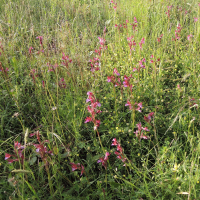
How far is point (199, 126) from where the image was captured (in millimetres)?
1674

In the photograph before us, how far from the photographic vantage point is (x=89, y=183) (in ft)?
4.44

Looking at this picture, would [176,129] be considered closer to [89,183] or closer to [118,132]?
[118,132]

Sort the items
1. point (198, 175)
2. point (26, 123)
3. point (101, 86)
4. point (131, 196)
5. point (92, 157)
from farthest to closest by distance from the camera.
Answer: point (101, 86) < point (26, 123) < point (92, 157) < point (131, 196) < point (198, 175)

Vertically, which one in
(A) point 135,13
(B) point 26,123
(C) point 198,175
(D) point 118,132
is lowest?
(B) point 26,123

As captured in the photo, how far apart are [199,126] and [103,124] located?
808mm

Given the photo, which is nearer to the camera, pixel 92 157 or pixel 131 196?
pixel 131 196

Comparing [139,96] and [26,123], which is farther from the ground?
[139,96]

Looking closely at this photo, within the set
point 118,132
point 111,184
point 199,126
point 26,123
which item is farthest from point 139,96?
point 26,123

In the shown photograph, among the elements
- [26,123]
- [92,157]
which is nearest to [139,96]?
[92,157]

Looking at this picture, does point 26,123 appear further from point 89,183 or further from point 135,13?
point 135,13

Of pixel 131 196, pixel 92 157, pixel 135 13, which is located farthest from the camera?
pixel 135 13

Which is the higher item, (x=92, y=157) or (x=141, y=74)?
(x=141, y=74)

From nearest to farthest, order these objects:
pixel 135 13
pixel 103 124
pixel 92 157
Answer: pixel 92 157
pixel 103 124
pixel 135 13

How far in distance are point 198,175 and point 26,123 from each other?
1548mm
